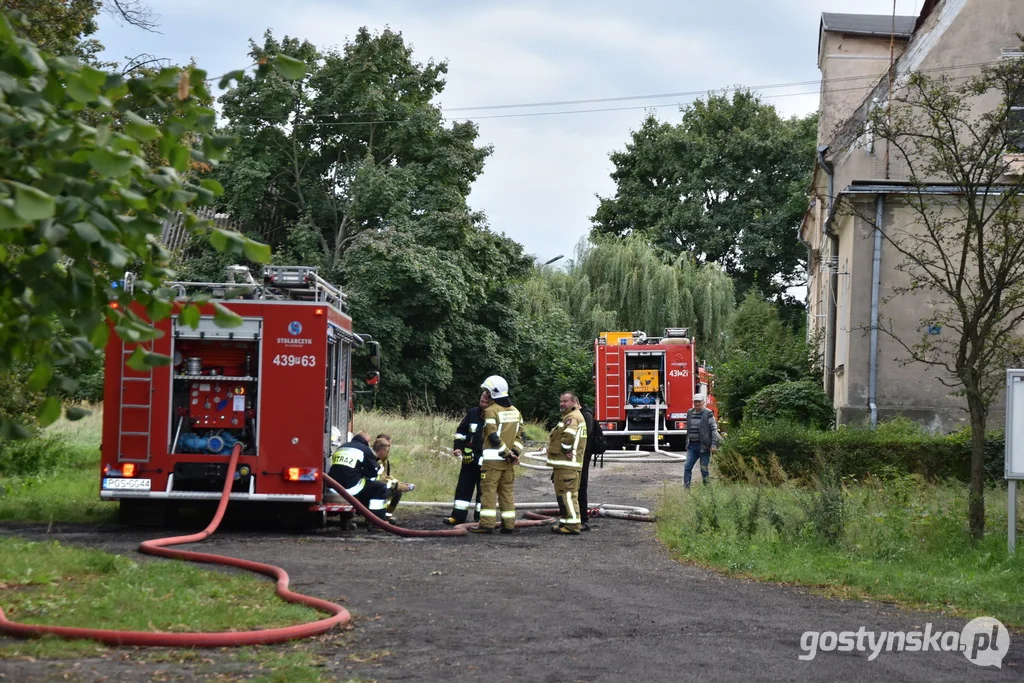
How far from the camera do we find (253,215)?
37.7 meters

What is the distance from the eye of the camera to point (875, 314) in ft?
71.8

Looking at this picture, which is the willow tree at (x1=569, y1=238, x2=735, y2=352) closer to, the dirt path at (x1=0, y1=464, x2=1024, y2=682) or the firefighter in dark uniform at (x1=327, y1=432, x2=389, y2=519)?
the firefighter in dark uniform at (x1=327, y1=432, x2=389, y2=519)

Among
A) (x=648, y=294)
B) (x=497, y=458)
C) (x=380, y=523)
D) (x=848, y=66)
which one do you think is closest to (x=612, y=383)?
(x=848, y=66)

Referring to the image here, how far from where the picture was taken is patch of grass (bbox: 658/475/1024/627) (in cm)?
932

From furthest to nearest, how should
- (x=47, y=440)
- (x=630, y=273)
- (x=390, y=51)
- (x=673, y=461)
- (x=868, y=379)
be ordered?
(x=630, y=273)
(x=390, y=51)
(x=673, y=461)
(x=868, y=379)
(x=47, y=440)

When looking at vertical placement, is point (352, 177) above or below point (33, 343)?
above

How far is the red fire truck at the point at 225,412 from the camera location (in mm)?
12062

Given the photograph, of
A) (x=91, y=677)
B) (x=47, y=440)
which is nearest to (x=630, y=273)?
(x=47, y=440)

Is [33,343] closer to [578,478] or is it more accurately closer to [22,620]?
[22,620]

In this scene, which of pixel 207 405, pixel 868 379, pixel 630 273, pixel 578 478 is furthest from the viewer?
pixel 630 273

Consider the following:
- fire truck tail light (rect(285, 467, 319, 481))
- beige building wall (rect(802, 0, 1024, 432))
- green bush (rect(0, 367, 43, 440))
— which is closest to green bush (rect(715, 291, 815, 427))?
beige building wall (rect(802, 0, 1024, 432))

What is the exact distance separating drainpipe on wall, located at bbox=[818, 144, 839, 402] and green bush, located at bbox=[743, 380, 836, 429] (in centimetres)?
145

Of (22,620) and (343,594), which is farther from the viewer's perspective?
(343,594)

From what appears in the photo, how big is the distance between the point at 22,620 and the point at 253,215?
104ft
